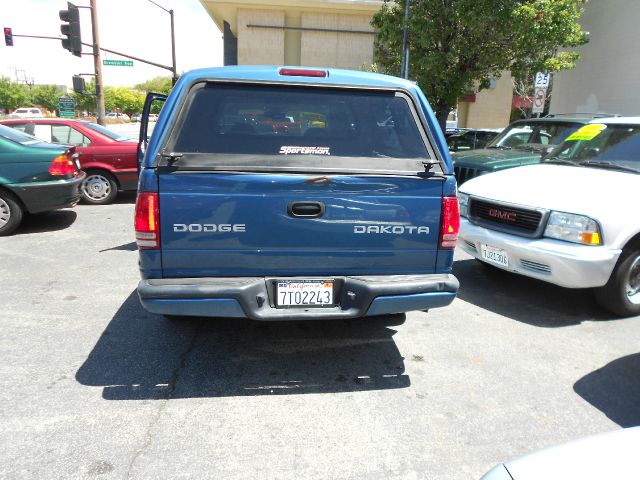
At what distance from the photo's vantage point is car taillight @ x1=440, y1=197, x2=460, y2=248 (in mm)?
3139

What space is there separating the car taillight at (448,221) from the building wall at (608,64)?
16.1 m

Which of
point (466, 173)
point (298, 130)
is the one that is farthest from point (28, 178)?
point (466, 173)

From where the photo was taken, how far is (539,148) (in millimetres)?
8172

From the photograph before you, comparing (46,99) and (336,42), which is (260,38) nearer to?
(336,42)

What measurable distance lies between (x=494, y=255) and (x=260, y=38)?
2611 cm

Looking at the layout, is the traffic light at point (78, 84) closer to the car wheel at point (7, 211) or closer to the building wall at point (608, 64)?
the car wheel at point (7, 211)

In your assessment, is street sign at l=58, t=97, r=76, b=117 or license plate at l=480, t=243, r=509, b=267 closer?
license plate at l=480, t=243, r=509, b=267

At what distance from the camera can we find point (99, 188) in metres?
9.27

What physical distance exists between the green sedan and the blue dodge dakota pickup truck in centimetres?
485

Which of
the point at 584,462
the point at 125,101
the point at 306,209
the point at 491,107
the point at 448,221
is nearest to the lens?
the point at 584,462

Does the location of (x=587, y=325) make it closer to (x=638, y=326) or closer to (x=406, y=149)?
(x=638, y=326)

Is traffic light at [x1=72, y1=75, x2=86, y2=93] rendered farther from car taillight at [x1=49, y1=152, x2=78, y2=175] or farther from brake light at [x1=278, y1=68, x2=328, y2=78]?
brake light at [x1=278, y1=68, x2=328, y2=78]

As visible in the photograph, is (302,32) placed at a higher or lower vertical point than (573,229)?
higher

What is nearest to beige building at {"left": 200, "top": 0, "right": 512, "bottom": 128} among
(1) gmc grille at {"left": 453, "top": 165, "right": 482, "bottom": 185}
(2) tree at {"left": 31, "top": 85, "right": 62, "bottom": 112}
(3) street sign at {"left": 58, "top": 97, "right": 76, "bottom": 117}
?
(3) street sign at {"left": 58, "top": 97, "right": 76, "bottom": 117}
